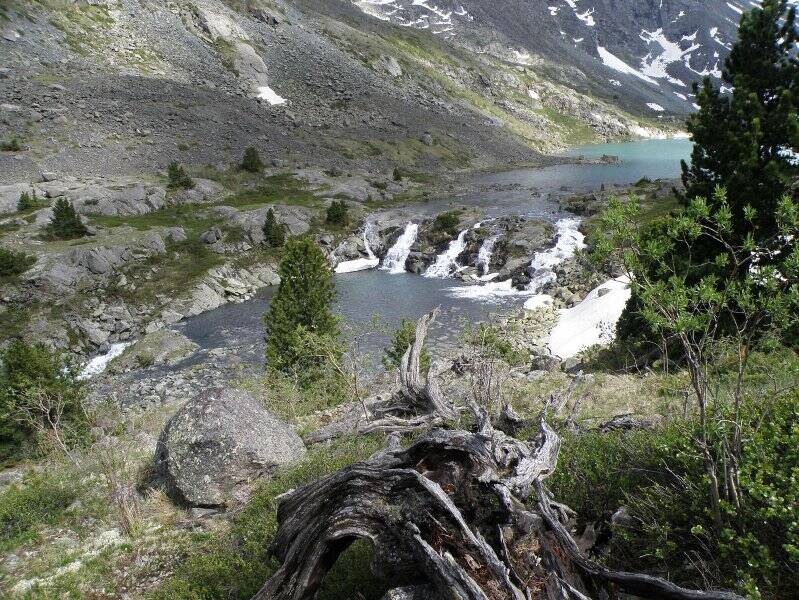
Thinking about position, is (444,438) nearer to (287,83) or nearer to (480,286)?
(480,286)

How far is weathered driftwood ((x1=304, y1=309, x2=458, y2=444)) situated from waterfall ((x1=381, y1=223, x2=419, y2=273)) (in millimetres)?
34731

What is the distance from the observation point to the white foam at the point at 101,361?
93.4 ft

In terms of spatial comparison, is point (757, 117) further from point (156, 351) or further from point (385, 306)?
point (156, 351)

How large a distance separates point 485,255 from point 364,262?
13.0 m

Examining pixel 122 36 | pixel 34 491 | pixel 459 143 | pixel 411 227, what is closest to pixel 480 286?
pixel 411 227

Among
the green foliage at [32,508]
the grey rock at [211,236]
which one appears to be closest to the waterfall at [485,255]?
the grey rock at [211,236]

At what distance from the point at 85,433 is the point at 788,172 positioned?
2479 centimetres

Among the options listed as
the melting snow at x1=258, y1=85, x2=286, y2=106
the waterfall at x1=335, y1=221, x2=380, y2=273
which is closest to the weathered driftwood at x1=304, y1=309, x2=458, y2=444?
the waterfall at x1=335, y1=221, x2=380, y2=273

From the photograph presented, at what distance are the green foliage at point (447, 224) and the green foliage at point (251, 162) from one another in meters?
31.5

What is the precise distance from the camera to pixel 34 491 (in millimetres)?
12008

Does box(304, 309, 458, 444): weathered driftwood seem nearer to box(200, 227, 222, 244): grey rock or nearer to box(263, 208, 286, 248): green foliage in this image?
box(263, 208, 286, 248): green foliage

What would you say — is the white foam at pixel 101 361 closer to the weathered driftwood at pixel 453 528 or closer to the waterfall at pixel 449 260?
the waterfall at pixel 449 260

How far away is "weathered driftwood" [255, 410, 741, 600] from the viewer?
3900mm

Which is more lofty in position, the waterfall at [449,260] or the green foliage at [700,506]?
the green foliage at [700,506]
